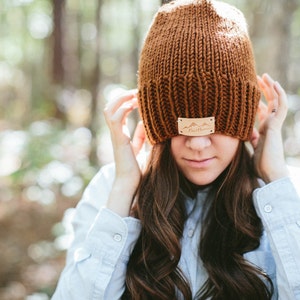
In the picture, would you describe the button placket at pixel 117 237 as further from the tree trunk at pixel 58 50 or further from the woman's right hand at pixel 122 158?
the tree trunk at pixel 58 50

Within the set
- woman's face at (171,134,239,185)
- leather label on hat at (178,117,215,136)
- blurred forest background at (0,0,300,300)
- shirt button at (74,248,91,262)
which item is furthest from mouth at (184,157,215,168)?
blurred forest background at (0,0,300,300)

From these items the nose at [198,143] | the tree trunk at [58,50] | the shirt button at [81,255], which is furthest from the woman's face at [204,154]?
the tree trunk at [58,50]

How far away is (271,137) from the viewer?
6.26ft

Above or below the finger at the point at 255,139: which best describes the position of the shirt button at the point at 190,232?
below

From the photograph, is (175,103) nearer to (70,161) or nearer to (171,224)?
(171,224)

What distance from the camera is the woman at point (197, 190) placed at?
171 centimetres

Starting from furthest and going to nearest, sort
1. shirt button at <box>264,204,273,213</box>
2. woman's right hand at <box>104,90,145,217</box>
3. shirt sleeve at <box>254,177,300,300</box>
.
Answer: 1. woman's right hand at <box>104,90,145,217</box>
2. shirt button at <box>264,204,273,213</box>
3. shirt sleeve at <box>254,177,300,300</box>

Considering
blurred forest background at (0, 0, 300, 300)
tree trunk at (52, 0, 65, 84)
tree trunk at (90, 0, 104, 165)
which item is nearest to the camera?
blurred forest background at (0, 0, 300, 300)

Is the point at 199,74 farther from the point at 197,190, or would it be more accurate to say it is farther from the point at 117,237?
the point at 117,237

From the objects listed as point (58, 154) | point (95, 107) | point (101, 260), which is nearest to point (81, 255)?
point (101, 260)

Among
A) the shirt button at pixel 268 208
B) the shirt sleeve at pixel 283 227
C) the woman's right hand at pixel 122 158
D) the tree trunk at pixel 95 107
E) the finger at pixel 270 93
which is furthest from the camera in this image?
the tree trunk at pixel 95 107

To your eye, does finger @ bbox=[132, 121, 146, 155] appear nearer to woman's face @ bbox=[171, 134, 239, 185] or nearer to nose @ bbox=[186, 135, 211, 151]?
woman's face @ bbox=[171, 134, 239, 185]

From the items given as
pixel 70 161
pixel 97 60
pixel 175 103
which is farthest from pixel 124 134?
pixel 97 60

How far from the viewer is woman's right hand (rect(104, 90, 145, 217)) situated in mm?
1888
